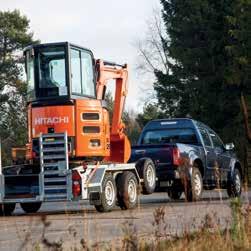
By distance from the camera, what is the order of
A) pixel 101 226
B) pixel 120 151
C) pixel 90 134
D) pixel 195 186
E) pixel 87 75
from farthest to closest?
pixel 195 186 → pixel 120 151 → pixel 87 75 → pixel 90 134 → pixel 101 226

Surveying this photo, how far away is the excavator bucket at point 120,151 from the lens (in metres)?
20.3

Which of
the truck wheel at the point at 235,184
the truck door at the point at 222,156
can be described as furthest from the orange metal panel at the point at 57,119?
the truck wheel at the point at 235,184

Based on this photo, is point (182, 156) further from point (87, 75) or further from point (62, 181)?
point (62, 181)

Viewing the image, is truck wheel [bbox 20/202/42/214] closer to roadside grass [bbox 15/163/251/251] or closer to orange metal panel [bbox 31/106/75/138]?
orange metal panel [bbox 31/106/75/138]

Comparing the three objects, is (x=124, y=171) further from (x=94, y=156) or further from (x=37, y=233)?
(x=37, y=233)

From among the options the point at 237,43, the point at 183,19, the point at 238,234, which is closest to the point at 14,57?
the point at 183,19

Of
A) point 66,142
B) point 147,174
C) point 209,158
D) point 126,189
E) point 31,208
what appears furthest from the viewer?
point 209,158

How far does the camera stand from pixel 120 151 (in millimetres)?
Answer: 20516

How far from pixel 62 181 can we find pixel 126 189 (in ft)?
5.63

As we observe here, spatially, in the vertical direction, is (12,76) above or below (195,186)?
above

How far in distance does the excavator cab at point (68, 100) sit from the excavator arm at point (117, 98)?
0.37m

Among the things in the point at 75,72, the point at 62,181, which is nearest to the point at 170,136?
the point at 75,72

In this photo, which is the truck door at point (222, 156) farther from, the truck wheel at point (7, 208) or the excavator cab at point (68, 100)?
→ the truck wheel at point (7, 208)

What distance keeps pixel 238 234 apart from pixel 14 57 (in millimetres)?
53488
